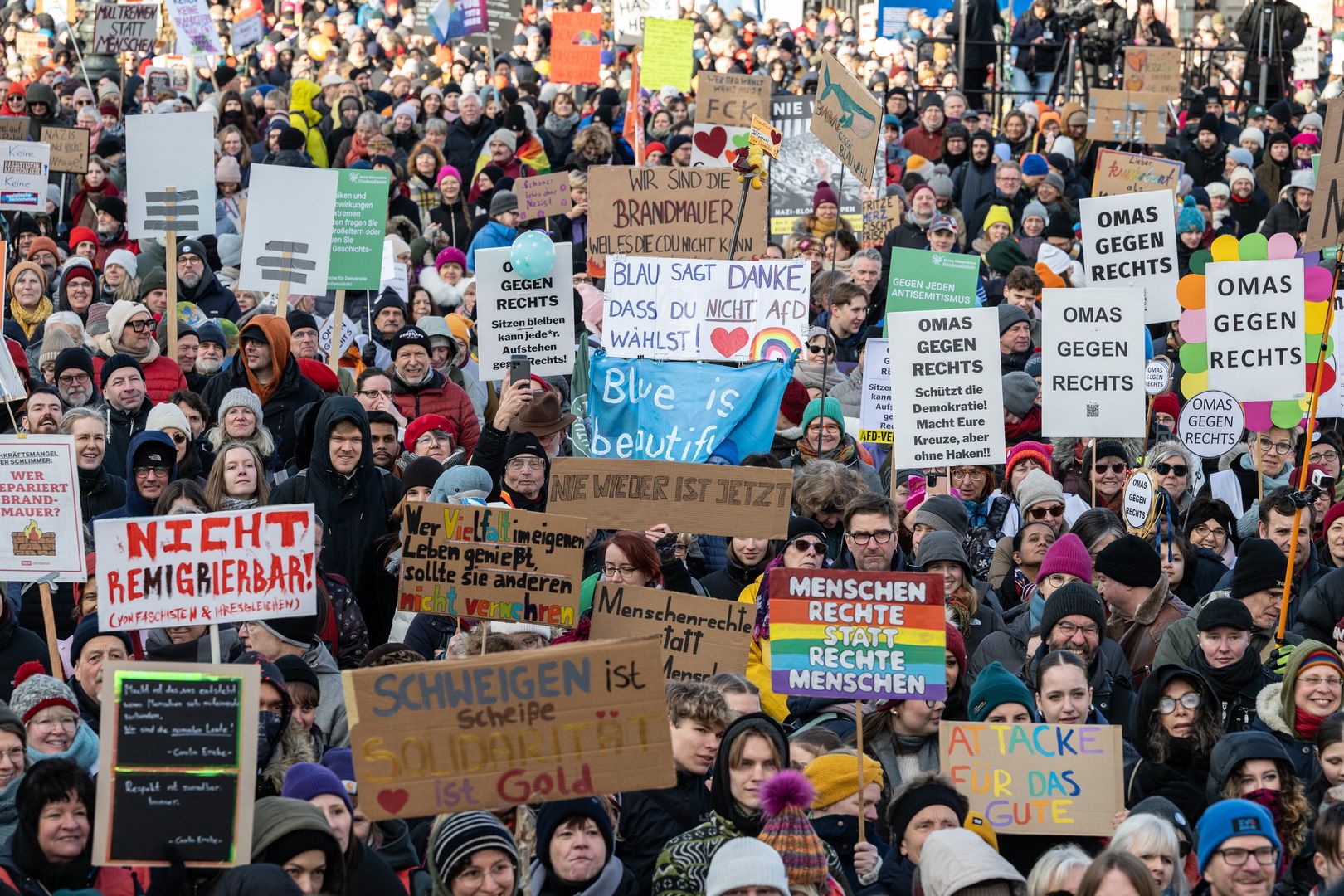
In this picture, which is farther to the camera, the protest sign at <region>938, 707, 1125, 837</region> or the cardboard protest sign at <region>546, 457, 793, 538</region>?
the cardboard protest sign at <region>546, 457, 793, 538</region>

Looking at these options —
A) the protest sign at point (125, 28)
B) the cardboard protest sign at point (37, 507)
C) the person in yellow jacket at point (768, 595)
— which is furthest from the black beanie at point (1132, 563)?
the protest sign at point (125, 28)

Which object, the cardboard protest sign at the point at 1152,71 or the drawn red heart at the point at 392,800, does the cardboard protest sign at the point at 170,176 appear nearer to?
the drawn red heart at the point at 392,800

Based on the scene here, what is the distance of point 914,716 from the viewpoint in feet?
22.2

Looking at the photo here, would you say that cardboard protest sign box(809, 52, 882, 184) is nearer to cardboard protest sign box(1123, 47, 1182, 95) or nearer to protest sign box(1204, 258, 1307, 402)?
protest sign box(1204, 258, 1307, 402)

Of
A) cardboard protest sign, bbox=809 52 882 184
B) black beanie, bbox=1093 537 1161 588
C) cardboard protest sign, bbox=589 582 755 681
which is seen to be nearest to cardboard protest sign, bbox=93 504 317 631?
cardboard protest sign, bbox=589 582 755 681

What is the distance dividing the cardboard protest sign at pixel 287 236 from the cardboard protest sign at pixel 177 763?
6361mm

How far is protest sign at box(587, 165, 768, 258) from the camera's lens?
1163cm

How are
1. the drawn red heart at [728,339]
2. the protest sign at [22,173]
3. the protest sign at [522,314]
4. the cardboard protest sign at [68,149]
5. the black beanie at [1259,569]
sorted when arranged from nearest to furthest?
the black beanie at [1259,569]
the protest sign at [522,314]
the drawn red heart at [728,339]
the protest sign at [22,173]
the cardboard protest sign at [68,149]

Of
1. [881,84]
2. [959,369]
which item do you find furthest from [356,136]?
[959,369]

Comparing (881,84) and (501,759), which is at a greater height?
(881,84)

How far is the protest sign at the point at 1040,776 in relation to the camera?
632 centimetres

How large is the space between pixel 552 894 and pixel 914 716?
62.4 inches

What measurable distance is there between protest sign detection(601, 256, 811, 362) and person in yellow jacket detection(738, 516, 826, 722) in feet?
7.19

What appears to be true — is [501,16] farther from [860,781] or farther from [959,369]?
[860,781]
